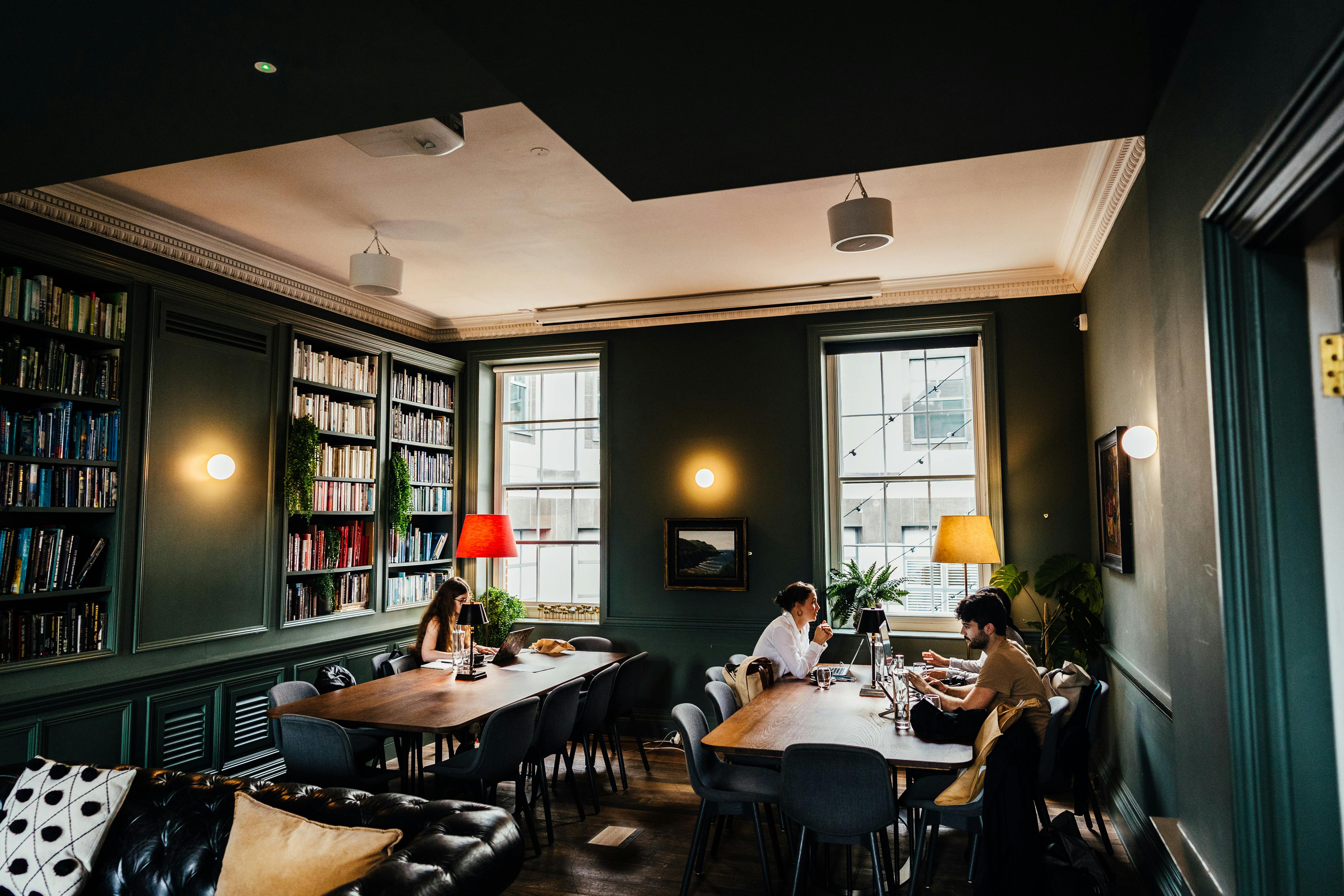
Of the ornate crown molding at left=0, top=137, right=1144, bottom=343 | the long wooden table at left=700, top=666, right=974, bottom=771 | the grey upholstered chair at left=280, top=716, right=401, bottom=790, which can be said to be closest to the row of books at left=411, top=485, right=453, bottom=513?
the ornate crown molding at left=0, top=137, right=1144, bottom=343

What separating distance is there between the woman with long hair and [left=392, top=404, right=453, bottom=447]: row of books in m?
1.43

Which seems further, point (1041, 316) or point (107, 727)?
point (1041, 316)

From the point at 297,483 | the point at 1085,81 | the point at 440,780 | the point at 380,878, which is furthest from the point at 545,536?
the point at 1085,81

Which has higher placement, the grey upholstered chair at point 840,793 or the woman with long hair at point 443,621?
the woman with long hair at point 443,621

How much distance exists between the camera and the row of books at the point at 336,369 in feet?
18.0

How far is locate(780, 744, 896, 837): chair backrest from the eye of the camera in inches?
117

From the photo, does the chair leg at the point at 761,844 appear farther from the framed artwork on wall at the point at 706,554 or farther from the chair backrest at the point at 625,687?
the framed artwork on wall at the point at 706,554

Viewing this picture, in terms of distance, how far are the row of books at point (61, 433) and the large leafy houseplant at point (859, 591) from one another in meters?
4.64

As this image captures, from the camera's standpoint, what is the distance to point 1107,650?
4781 mm

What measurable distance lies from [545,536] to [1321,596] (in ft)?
19.9

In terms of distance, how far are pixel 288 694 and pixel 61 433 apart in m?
1.74

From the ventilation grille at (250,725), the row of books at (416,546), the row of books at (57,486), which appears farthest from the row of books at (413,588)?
the row of books at (57,486)

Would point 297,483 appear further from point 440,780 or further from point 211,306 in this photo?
point 440,780

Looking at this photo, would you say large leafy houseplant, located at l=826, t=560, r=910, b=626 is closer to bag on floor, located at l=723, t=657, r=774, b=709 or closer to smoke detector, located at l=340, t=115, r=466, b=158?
bag on floor, located at l=723, t=657, r=774, b=709
